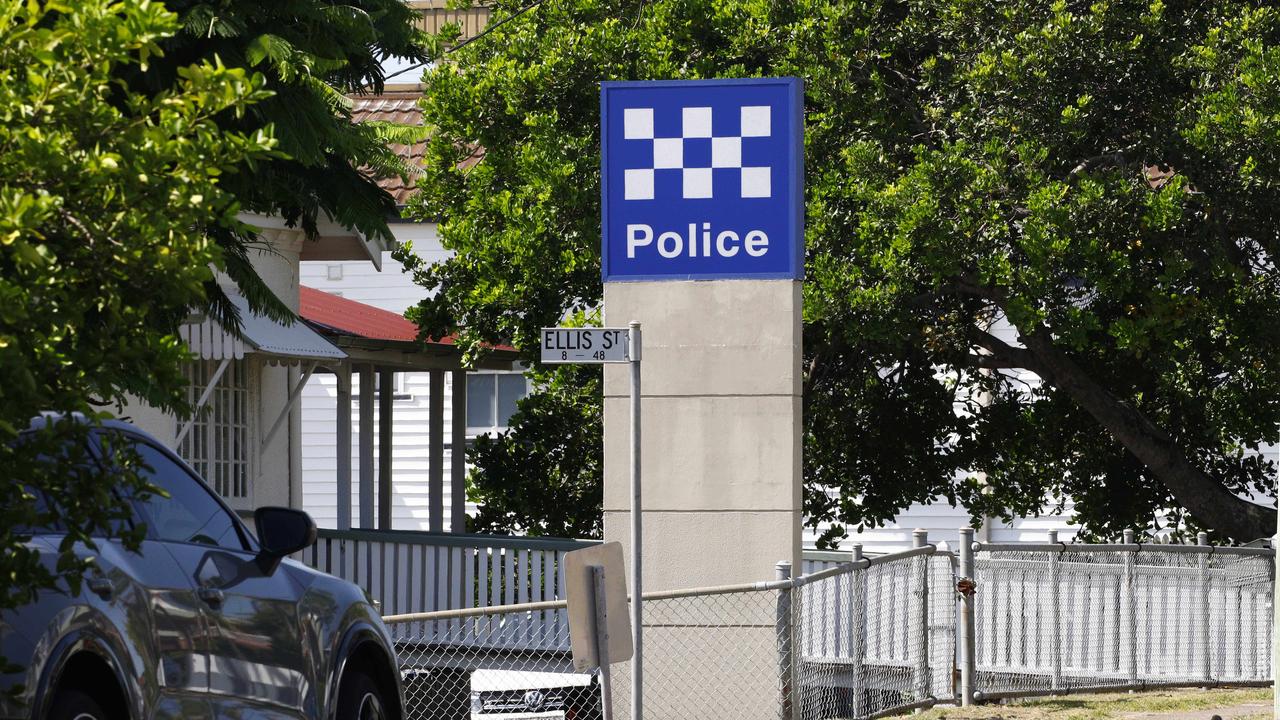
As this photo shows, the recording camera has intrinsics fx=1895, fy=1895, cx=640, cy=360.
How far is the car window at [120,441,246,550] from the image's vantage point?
619 centimetres

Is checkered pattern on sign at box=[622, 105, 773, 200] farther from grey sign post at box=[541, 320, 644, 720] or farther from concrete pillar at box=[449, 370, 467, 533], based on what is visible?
concrete pillar at box=[449, 370, 467, 533]

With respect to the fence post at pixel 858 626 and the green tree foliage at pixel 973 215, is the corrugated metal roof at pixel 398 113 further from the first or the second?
the fence post at pixel 858 626

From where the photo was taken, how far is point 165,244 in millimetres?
4543

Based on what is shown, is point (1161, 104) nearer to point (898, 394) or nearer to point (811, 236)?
point (811, 236)

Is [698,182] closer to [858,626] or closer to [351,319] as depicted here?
[858,626]

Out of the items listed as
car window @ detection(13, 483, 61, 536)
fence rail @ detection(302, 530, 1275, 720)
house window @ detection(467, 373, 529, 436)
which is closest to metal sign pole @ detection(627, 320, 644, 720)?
fence rail @ detection(302, 530, 1275, 720)

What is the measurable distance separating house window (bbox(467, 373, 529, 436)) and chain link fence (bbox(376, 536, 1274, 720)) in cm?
1725

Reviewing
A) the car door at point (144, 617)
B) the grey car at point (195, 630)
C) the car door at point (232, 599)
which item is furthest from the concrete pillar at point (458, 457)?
the car door at point (144, 617)

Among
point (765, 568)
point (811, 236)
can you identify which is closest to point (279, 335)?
point (811, 236)

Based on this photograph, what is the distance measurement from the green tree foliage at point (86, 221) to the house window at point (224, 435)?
39.4 feet

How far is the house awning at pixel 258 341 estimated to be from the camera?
1521 centimetres

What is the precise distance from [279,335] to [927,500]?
810 cm

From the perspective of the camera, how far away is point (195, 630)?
5984 millimetres

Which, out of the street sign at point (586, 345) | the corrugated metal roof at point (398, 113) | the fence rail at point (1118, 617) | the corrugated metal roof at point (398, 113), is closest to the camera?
the street sign at point (586, 345)
